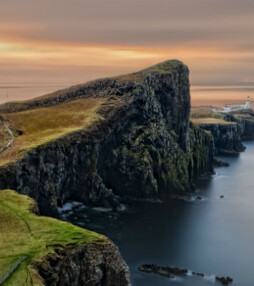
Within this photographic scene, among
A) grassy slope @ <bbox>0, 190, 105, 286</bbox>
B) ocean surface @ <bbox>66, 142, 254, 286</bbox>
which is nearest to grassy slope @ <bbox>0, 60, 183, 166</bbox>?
ocean surface @ <bbox>66, 142, 254, 286</bbox>

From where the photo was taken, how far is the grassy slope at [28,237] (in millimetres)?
72375

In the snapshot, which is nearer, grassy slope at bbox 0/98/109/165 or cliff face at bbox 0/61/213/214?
cliff face at bbox 0/61/213/214

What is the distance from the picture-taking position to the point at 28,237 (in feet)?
280

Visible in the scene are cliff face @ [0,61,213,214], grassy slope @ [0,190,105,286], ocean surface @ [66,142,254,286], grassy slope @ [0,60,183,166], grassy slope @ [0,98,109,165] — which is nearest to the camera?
grassy slope @ [0,190,105,286]

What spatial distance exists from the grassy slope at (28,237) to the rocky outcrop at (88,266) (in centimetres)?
169

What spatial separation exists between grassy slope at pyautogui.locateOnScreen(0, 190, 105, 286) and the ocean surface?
99.7 ft

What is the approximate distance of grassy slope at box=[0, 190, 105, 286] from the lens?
237 feet

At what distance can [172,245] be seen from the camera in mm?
134750

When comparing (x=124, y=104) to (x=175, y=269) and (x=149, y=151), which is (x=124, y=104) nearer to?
(x=149, y=151)

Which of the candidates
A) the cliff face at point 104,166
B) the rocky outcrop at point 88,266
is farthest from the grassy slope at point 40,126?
the rocky outcrop at point 88,266

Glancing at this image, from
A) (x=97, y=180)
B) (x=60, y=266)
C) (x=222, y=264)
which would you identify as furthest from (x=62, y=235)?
(x=97, y=180)

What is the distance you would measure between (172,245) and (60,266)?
63.6 meters

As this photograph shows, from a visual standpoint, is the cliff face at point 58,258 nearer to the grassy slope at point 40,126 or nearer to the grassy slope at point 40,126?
the grassy slope at point 40,126

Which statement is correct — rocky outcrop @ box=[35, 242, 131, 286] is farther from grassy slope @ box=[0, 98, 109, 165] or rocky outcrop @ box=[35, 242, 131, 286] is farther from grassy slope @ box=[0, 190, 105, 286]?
grassy slope @ box=[0, 98, 109, 165]
